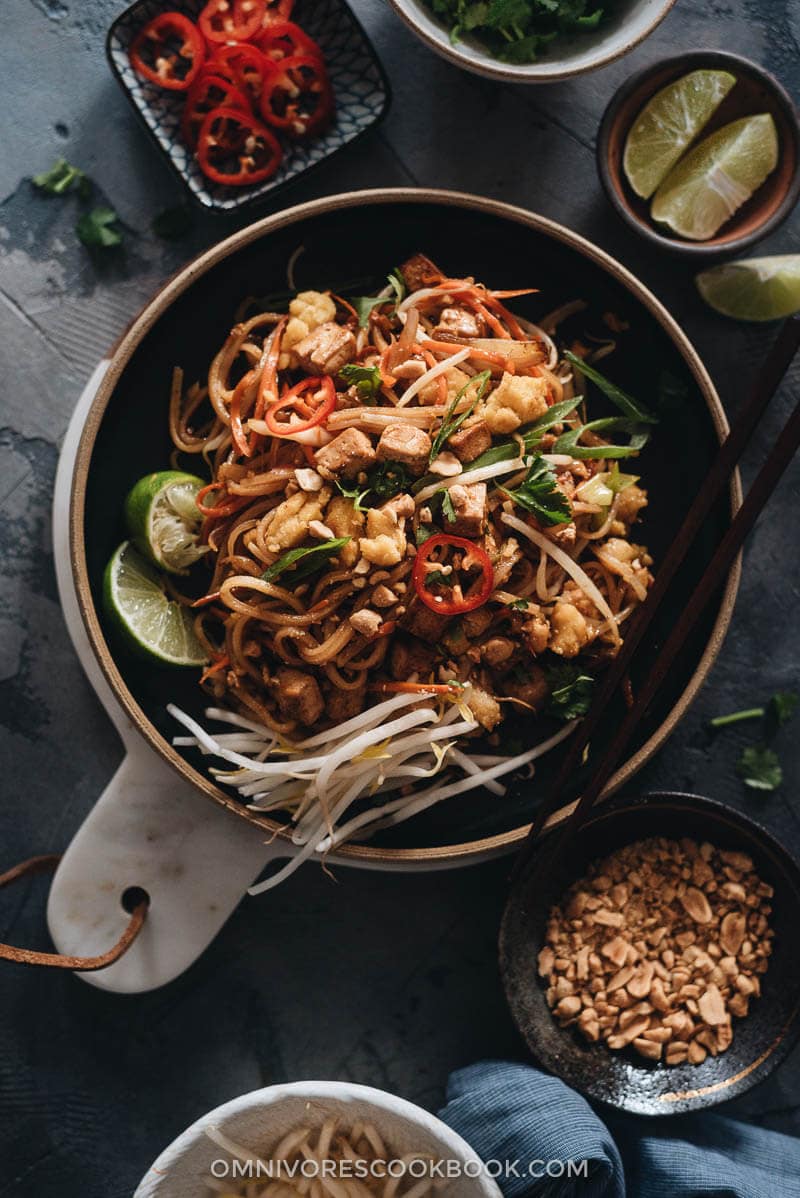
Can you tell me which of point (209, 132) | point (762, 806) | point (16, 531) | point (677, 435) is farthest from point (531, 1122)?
point (209, 132)

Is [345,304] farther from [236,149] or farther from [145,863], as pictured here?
[145,863]

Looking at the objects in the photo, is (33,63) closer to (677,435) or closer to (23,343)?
(23,343)

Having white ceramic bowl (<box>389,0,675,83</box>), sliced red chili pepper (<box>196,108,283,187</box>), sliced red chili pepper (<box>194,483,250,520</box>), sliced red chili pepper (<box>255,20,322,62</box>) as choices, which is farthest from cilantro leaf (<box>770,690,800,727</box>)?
sliced red chili pepper (<box>255,20,322,62</box>)

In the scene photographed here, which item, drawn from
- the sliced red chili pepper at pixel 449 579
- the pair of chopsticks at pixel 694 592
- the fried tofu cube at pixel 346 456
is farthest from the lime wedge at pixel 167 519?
the pair of chopsticks at pixel 694 592

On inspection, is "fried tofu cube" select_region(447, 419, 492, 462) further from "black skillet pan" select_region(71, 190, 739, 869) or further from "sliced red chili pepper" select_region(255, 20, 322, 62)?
"sliced red chili pepper" select_region(255, 20, 322, 62)

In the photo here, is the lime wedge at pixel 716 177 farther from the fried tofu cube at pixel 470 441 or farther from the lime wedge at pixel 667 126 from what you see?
the fried tofu cube at pixel 470 441

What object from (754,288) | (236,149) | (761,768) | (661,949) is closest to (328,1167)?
(661,949)
